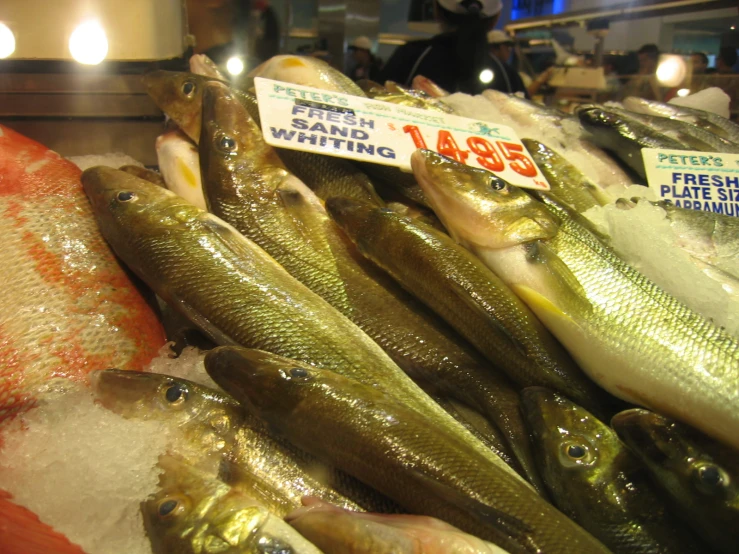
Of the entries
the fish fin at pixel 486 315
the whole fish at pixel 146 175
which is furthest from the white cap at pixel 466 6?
the fish fin at pixel 486 315

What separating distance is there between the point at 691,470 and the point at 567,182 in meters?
1.36

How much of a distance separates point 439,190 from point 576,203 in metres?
0.74

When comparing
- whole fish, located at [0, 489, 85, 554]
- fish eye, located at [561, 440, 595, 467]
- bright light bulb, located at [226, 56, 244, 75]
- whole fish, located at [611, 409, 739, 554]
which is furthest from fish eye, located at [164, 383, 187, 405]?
bright light bulb, located at [226, 56, 244, 75]

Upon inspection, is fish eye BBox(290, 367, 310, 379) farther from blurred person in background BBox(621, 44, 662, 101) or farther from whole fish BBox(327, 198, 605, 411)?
blurred person in background BBox(621, 44, 662, 101)

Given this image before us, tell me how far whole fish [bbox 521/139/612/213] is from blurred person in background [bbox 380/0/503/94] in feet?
7.38

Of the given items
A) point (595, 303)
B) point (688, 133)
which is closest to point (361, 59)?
point (688, 133)

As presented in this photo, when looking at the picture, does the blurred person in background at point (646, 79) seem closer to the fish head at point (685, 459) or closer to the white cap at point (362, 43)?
the white cap at point (362, 43)

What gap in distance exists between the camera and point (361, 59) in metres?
6.24

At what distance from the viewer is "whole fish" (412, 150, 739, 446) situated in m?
1.15

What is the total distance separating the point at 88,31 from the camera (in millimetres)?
2561

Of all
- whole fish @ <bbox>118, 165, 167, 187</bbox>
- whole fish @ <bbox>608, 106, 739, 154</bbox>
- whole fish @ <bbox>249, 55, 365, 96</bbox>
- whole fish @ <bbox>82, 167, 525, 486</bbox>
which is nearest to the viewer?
whole fish @ <bbox>82, 167, 525, 486</bbox>

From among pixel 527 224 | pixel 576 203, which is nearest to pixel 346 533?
pixel 527 224

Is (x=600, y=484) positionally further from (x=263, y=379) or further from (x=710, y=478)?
(x=263, y=379)

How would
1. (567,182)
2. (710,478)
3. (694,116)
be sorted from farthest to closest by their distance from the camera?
(694,116) → (567,182) → (710,478)
